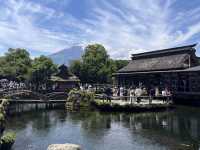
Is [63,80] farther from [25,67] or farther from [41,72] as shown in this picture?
[25,67]

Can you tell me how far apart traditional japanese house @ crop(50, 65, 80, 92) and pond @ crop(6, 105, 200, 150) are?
81.1 feet

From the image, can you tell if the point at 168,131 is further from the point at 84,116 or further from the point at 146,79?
the point at 146,79

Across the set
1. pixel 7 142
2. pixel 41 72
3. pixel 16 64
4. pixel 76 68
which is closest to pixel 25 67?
pixel 16 64

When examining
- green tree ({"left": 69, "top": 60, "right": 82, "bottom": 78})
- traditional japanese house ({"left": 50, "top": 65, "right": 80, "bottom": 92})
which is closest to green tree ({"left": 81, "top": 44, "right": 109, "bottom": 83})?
green tree ({"left": 69, "top": 60, "right": 82, "bottom": 78})

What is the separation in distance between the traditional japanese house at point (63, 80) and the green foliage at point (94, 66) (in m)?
5.98

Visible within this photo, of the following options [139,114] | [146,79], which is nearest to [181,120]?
[139,114]

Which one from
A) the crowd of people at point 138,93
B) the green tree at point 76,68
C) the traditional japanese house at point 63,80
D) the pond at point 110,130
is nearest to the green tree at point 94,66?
the green tree at point 76,68

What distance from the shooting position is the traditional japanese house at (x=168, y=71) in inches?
2148

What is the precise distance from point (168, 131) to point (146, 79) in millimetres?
33616

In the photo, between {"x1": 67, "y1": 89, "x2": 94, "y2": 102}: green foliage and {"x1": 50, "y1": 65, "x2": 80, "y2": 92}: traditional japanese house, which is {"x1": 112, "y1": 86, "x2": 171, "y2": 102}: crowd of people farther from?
{"x1": 50, "y1": 65, "x2": 80, "y2": 92}: traditional japanese house

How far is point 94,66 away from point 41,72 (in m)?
12.8

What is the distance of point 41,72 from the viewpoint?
72125 millimetres

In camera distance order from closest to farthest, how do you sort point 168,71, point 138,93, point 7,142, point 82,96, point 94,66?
point 7,142 < point 82,96 < point 138,93 < point 168,71 < point 94,66

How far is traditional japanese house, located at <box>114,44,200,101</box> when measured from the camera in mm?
54562
